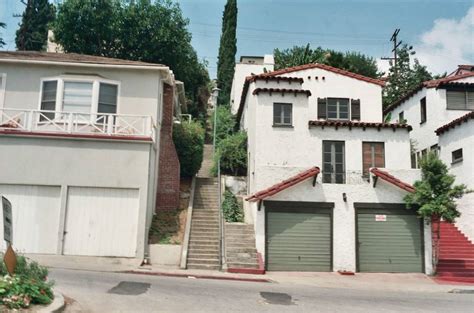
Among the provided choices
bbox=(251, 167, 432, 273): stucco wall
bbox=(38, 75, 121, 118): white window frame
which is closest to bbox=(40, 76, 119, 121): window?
bbox=(38, 75, 121, 118): white window frame

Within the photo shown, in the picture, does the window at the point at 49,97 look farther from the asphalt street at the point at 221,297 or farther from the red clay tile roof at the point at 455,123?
the red clay tile roof at the point at 455,123

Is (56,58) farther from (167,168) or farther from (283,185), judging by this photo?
(283,185)

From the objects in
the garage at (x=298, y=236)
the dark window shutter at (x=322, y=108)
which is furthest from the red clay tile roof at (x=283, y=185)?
the dark window shutter at (x=322, y=108)

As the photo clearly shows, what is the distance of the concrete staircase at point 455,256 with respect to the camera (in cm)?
1670

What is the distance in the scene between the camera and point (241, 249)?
16.9 meters

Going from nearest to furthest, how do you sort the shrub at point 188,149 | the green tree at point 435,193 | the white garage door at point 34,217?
the white garage door at point 34,217, the green tree at point 435,193, the shrub at point 188,149

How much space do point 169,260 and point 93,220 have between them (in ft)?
10.3

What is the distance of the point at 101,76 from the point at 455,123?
53.6 ft

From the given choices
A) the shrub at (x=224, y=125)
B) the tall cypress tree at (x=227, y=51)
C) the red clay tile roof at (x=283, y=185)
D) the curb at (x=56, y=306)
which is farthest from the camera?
the tall cypress tree at (x=227, y=51)

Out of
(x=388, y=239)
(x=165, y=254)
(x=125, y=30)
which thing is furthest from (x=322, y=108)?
(x=125, y=30)

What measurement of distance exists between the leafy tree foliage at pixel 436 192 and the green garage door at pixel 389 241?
1.04 m

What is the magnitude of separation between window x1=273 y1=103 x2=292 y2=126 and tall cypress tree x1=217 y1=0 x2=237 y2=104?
75.3 ft

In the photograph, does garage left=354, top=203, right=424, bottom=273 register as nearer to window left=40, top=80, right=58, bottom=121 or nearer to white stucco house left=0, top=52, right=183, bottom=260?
white stucco house left=0, top=52, right=183, bottom=260

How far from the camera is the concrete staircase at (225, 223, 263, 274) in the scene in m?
16.0
